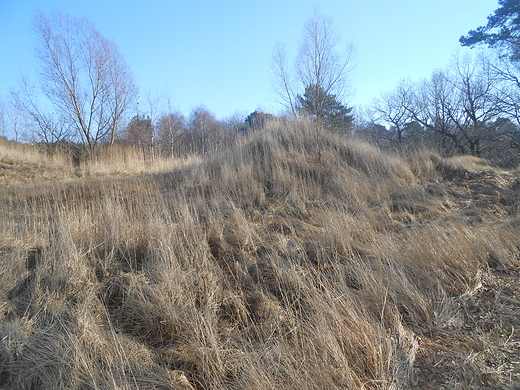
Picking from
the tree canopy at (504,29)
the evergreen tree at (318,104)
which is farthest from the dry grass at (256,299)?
the tree canopy at (504,29)

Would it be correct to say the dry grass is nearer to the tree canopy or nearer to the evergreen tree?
the evergreen tree

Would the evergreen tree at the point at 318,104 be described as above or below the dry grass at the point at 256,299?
above

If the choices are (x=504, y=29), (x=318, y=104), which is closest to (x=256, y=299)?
(x=318, y=104)

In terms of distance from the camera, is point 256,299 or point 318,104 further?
point 318,104

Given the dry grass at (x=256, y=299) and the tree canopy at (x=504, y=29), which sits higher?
the tree canopy at (x=504, y=29)

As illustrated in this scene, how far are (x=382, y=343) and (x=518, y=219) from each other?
4219 mm

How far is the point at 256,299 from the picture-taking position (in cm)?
289

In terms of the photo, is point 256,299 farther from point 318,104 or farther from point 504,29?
point 504,29

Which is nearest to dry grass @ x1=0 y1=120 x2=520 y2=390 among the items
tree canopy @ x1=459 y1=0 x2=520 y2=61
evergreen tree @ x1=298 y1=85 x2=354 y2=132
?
evergreen tree @ x1=298 y1=85 x2=354 y2=132

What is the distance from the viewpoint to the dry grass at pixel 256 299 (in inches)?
76.6

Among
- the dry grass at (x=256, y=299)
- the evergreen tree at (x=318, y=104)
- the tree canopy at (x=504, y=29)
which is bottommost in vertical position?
the dry grass at (x=256, y=299)

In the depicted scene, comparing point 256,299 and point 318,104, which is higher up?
point 318,104

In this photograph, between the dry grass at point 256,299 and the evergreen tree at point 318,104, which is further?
the evergreen tree at point 318,104

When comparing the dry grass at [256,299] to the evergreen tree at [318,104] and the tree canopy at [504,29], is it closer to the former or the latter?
the evergreen tree at [318,104]
